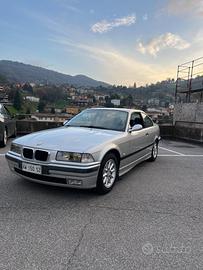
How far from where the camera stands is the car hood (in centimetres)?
382

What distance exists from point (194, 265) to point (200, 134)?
10.4 meters

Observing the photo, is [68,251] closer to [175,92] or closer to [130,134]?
[130,134]

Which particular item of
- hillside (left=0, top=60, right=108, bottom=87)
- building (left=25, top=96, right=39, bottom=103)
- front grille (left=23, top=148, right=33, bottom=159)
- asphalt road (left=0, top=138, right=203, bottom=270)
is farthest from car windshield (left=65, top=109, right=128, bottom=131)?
hillside (left=0, top=60, right=108, bottom=87)

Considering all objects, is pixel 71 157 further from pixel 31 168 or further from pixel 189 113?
pixel 189 113

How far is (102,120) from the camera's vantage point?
5.33 meters

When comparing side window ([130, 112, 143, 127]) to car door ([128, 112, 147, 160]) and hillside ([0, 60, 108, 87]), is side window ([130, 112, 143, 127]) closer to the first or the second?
car door ([128, 112, 147, 160])

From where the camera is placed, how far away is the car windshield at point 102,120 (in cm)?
512

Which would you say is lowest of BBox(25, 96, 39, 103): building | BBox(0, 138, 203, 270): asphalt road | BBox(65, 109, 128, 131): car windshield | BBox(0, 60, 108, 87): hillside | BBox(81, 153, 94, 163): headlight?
BBox(0, 138, 203, 270): asphalt road

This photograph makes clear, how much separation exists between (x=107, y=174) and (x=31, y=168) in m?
1.22

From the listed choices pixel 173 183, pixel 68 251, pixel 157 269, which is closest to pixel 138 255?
pixel 157 269

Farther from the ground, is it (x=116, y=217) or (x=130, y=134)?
(x=130, y=134)

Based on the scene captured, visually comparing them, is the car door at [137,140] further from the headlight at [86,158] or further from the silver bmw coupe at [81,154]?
the headlight at [86,158]

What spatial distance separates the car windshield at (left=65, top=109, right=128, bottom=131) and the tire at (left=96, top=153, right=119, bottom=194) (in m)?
0.85

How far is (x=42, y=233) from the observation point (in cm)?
292
